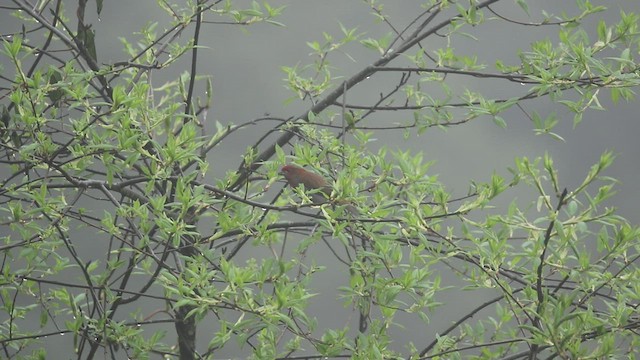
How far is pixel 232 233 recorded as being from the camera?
2234 millimetres

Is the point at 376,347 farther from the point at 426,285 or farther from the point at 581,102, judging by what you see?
the point at 581,102

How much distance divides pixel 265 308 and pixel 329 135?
0.89 meters

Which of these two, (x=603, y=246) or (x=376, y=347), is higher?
(x=603, y=246)

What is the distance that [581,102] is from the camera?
78.2 inches

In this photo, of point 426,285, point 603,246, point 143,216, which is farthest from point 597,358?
point 143,216

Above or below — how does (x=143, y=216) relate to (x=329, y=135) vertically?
below

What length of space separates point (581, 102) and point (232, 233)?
893 mm

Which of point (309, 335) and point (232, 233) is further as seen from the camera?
point (232, 233)

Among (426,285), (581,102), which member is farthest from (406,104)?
(426,285)

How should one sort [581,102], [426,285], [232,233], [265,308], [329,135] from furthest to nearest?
[329,135], [232,233], [581,102], [426,285], [265,308]

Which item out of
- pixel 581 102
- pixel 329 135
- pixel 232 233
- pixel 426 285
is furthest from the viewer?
pixel 329 135

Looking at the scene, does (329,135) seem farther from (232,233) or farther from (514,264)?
(514,264)

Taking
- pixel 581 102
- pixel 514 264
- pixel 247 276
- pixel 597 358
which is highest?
pixel 581 102

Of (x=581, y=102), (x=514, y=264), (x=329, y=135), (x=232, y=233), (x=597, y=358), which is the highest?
(x=329, y=135)
